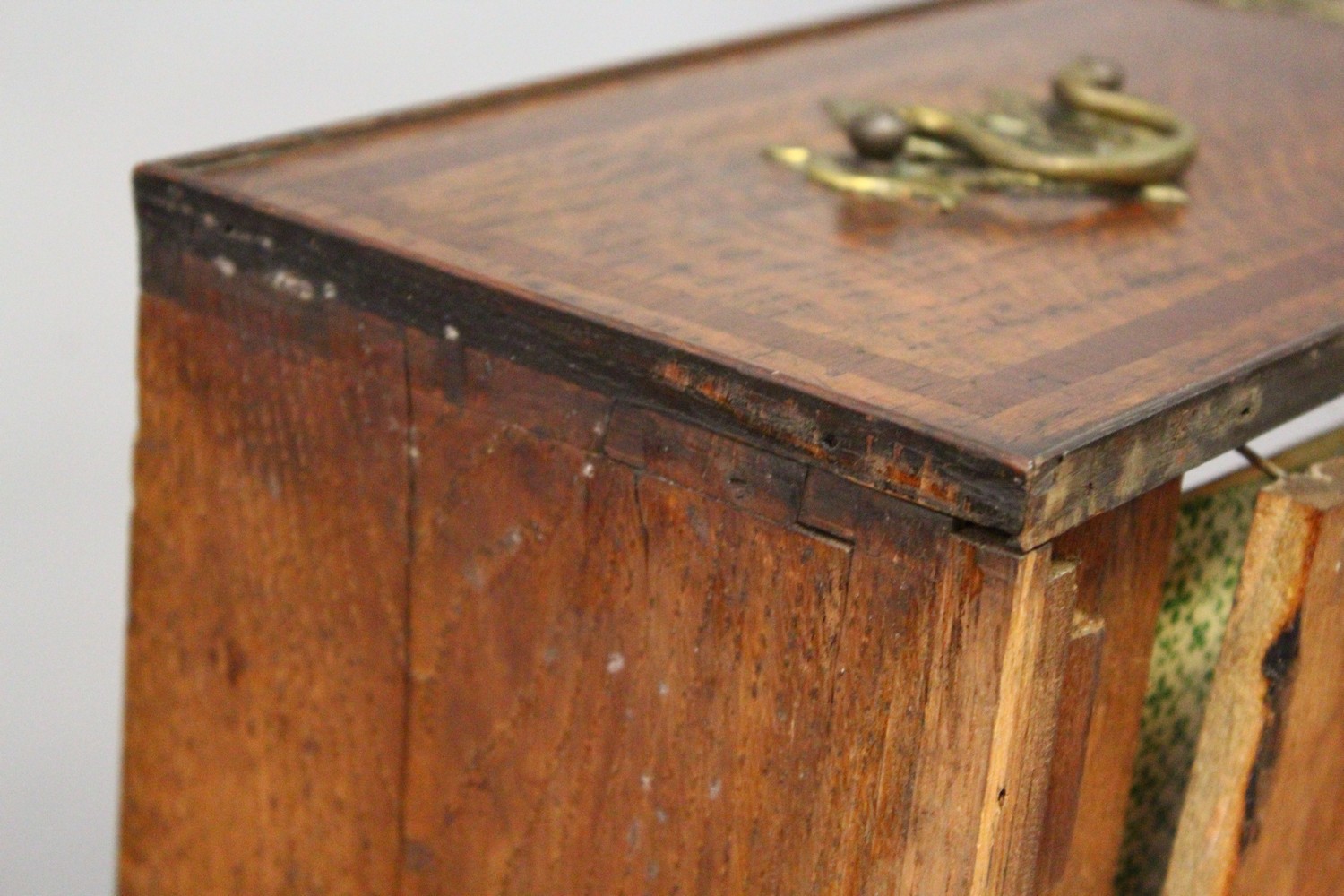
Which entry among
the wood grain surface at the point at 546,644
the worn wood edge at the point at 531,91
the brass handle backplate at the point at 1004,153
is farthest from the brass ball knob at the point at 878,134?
the wood grain surface at the point at 546,644

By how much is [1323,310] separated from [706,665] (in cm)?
35

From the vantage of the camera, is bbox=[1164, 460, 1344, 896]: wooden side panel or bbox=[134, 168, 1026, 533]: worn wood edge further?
Answer: bbox=[1164, 460, 1344, 896]: wooden side panel

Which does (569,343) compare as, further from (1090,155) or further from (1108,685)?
(1090,155)

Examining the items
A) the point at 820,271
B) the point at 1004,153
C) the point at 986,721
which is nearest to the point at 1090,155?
the point at 1004,153

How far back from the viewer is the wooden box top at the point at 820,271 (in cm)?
82

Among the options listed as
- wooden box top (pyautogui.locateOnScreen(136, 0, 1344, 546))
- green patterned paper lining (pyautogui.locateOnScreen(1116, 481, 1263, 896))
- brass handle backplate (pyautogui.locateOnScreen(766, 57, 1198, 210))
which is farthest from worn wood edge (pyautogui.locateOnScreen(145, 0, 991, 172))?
green patterned paper lining (pyautogui.locateOnScreen(1116, 481, 1263, 896))

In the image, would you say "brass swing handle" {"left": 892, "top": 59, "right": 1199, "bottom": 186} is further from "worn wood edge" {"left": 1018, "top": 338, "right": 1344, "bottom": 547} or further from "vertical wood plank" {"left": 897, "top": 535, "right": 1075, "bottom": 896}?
"vertical wood plank" {"left": 897, "top": 535, "right": 1075, "bottom": 896}

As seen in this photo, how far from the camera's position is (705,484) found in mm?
868

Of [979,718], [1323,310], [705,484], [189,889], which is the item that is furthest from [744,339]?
[189,889]

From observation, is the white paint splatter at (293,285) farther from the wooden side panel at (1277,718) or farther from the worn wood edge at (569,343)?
the wooden side panel at (1277,718)

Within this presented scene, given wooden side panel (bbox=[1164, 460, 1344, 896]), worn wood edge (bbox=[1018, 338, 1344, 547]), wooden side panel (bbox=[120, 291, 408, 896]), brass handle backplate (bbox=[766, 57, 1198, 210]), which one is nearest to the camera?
worn wood edge (bbox=[1018, 338, 1344, 547])

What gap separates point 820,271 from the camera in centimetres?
98

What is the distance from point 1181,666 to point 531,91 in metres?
0.54

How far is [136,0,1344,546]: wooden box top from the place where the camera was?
82 cm
